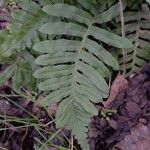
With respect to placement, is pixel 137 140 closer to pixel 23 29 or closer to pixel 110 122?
pixel 110 122

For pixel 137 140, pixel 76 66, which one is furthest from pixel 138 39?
pixel 137 140

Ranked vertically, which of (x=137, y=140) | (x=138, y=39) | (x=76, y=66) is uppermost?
(x=138, y=39)

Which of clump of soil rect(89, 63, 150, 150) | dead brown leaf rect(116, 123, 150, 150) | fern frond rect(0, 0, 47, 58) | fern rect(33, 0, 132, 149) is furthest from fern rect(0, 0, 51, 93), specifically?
dead brown leaf rect(116, 123, 150, 150)

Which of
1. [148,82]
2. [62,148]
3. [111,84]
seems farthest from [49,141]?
[148,82]

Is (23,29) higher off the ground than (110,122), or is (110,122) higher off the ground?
(23,29)

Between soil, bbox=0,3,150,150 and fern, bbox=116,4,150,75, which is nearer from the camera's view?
soil, bbox=0,3,150,150

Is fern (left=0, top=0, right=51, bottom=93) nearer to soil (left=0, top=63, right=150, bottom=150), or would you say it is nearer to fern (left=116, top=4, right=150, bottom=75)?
soil (left=0, top=63, right=150, bottom=150)
